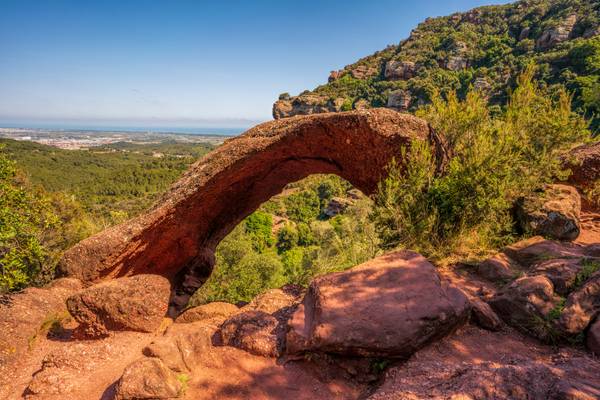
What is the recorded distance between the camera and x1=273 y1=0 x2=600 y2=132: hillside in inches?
1612

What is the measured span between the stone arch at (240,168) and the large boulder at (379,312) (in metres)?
3.64

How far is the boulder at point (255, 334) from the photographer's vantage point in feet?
14.1

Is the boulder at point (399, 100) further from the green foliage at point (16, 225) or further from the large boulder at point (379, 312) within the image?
the green foliage at point (16, 225)

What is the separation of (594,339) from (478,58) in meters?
76.9

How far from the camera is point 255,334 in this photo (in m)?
4.50

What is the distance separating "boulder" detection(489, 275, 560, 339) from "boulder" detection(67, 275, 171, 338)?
6886 millimetres

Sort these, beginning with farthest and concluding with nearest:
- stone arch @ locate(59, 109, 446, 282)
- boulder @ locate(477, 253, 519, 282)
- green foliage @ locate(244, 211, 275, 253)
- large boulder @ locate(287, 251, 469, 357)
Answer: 1. green foliage @ locate(244, 211, 275, 253)
2. stone arch @ locate(59, 109, 446, 282)
3. boulder @ locate(477, 253, 519, 282)
4. large boulder @ locate(287, 251, 469, 357)

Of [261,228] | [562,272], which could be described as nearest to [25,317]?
[562,272]

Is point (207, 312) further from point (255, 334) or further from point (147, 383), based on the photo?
point (147, 383)

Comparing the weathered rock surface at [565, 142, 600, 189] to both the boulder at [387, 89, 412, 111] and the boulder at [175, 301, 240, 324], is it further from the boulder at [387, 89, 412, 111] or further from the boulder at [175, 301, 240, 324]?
the boulder at [387, 89, 412, 111]

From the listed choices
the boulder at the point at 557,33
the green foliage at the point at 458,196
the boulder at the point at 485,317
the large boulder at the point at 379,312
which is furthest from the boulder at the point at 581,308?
the boulder at the point at 557,33

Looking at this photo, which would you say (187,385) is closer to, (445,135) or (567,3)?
(445,135)

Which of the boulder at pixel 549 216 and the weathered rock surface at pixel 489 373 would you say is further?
the boulder at pixel 549 216

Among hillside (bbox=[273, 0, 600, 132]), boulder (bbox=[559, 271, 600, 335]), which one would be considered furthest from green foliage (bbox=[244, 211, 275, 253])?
boulder (bbox=[559, 271, 600, 335])
